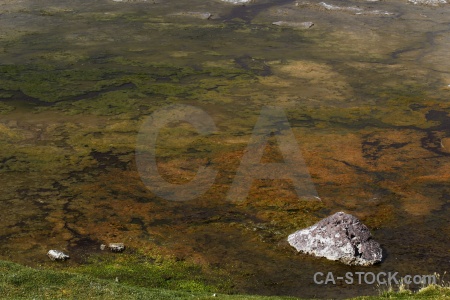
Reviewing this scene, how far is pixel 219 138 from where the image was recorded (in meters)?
17.9

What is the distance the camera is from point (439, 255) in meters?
12.5

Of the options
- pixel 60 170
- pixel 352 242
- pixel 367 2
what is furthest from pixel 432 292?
pixel 367 2

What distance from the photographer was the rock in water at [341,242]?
12133mm

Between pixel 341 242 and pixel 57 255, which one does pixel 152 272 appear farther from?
pixel 341 242

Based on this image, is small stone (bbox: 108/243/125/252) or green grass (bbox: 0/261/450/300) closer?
green grass (bbox: 0/261/450/300)

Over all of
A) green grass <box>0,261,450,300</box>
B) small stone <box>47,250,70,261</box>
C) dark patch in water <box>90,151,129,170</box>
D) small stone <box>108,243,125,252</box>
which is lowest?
dark patch in water <box>90,151,129,170</box>

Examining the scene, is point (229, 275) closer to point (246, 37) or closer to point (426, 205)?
point (426, 205)

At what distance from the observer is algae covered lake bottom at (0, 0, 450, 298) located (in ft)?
40.6
